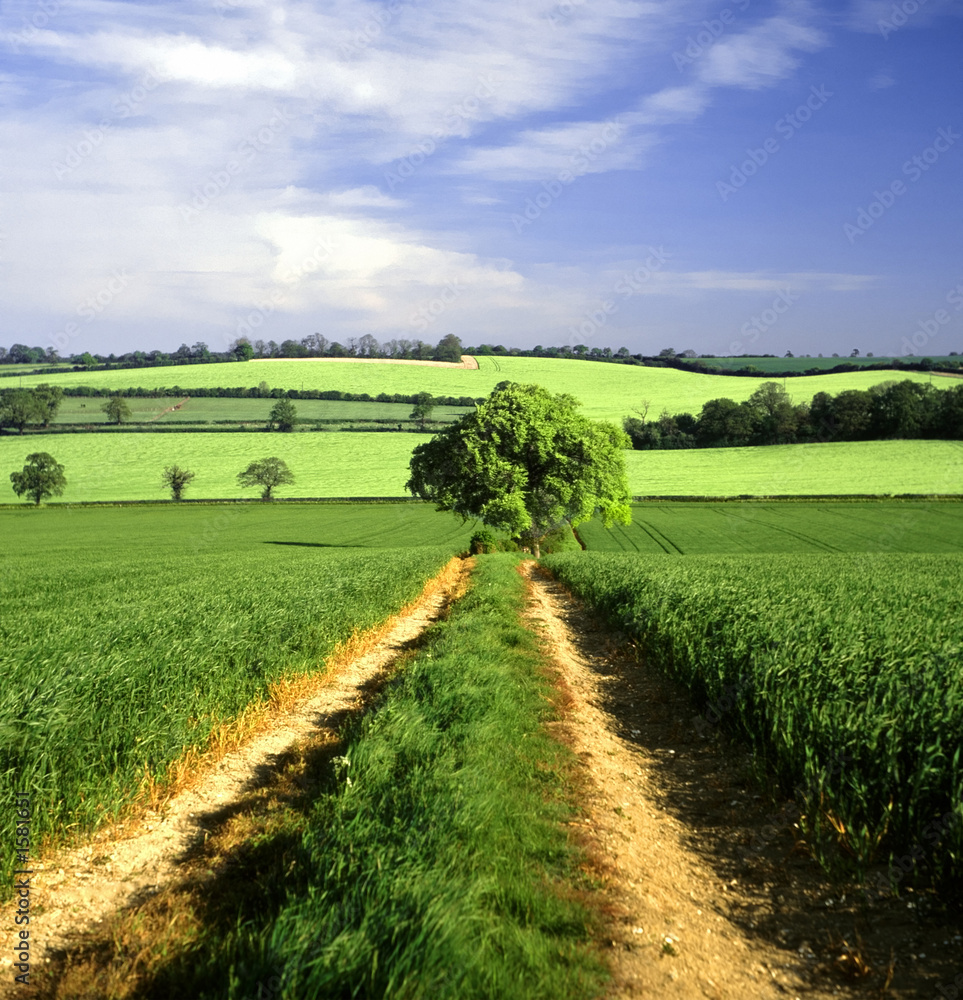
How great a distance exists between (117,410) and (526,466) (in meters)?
84.8

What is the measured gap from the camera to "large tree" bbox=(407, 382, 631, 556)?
39.3m

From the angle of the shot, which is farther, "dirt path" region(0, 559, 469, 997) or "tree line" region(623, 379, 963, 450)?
"tree line" region(623, 379, 963, 450)

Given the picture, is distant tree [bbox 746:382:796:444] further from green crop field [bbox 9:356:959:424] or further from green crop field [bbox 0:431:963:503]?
green crop field [bbox 9:356:959:424]

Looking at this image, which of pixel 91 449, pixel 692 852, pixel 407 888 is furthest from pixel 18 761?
pixel 91 449

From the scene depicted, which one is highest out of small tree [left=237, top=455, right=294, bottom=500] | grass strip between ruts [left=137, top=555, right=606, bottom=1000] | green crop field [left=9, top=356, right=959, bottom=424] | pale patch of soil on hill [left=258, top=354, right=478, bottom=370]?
pale patch of soil on hill [left=258, top=354, right=478, bottom=370]

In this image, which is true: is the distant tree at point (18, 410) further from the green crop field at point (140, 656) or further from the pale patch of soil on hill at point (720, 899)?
the pale patch of soil on hill at point (720, 899)

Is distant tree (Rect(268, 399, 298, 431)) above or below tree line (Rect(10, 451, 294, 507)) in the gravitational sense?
above

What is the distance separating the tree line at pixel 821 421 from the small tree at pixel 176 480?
56.0 m

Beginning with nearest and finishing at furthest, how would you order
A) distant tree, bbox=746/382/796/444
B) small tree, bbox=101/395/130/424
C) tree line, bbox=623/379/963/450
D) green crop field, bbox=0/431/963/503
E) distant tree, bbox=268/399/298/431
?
green crop field, bbox=0/431/963/503 → tree line, bbox=623/379/963/450 → distant tree, bbox=746/382/796/444 → distant tree, bbox=268/399/298/431 → small tree, bbox=101/395/130/424

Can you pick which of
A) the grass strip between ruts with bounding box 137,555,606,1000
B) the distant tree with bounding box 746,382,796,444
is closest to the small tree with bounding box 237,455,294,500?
the distant tree with bounding box 746,382,796,444

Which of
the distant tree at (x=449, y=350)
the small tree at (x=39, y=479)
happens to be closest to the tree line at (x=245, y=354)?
the distant tree at (x=449, y=350)

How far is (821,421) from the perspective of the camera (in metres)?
89.8

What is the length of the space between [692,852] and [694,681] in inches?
143

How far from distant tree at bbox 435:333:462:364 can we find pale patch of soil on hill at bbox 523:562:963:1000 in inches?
5551
